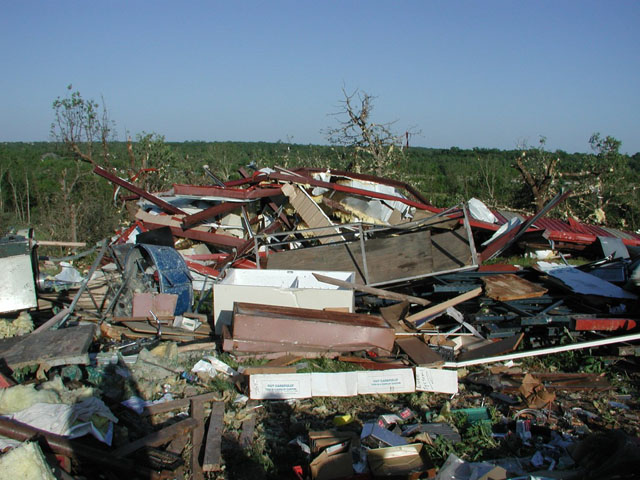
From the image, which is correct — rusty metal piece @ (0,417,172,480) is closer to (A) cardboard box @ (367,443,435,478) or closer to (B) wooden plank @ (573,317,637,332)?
(A) cardboard box @ (367,443,435,478)

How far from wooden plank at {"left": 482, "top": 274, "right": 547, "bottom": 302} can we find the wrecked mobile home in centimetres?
4

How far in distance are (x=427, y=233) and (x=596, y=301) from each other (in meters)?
2.43

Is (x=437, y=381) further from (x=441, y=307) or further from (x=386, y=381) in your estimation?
(x=441, y=307)

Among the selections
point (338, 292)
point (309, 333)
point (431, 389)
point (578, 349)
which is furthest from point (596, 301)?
point (309, 333)

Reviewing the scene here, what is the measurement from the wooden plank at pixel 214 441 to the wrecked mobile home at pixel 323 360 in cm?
2

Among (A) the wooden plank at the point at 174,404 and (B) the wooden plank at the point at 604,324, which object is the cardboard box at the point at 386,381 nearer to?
(A) the wooden plank at the point at 174,404

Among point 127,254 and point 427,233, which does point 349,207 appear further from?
point 127,254

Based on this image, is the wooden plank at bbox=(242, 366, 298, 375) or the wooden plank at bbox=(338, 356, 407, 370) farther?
the wooden plank at bbox=(338, 356, 407, 370)

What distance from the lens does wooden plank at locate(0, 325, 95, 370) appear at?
16.5ft

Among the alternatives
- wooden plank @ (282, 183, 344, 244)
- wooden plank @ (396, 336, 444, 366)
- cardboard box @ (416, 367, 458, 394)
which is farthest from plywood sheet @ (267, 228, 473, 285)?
cardboard box @ (416, 367, 458, 394)

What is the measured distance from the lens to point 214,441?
4086mm

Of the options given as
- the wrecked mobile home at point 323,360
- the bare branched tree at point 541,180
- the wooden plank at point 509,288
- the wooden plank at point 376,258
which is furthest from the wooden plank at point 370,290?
the bare branched tree at point 541,180

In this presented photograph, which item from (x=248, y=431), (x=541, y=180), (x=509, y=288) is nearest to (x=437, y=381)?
(x=248, y=431)

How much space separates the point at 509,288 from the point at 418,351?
6.24ft
